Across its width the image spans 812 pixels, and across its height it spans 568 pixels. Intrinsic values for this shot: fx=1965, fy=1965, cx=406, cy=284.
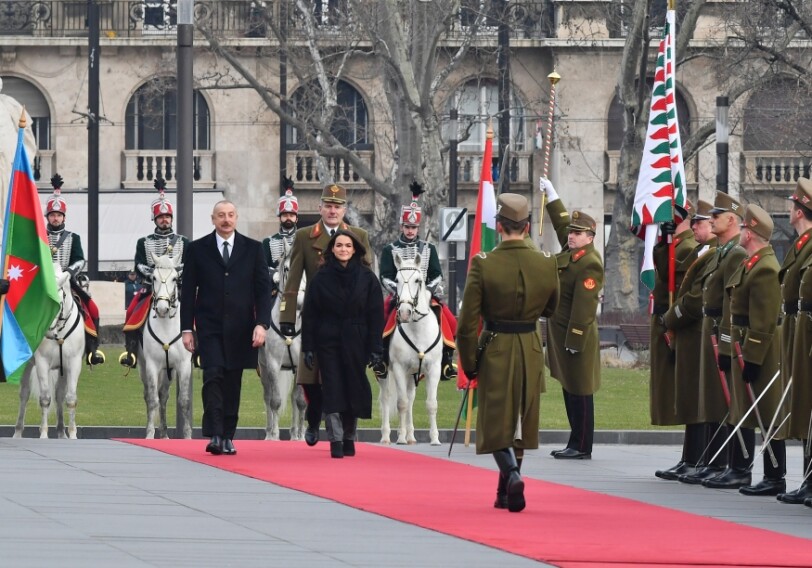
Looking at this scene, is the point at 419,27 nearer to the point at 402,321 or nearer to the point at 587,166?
the point at 587,166

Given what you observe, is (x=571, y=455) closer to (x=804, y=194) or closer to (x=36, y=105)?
(x=804, y=194)

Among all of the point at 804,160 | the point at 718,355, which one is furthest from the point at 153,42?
the point at 718,355

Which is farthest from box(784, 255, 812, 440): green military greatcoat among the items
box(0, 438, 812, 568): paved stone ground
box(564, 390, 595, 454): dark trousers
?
box(564, 390, 595, 454): dark trousers

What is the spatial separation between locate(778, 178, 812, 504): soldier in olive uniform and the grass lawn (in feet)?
26.2

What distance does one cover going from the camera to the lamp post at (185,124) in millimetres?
20391

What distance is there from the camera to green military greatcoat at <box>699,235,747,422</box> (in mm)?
14930

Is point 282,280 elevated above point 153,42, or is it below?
below

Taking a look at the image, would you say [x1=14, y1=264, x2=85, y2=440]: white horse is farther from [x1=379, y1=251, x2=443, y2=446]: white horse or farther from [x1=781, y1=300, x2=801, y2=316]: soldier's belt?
[x1=781, y1=300, x2=801, y2=316]: soldier's belt

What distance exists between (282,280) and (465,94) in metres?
35.0

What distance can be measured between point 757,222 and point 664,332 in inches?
79.3

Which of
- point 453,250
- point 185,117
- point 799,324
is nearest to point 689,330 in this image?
point 799,324

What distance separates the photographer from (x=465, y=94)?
176 feet

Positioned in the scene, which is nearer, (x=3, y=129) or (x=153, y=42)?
(x=3, y=129)

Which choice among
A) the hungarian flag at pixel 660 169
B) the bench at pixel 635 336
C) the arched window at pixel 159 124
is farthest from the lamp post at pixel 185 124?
the arched window at pixel 159 124
